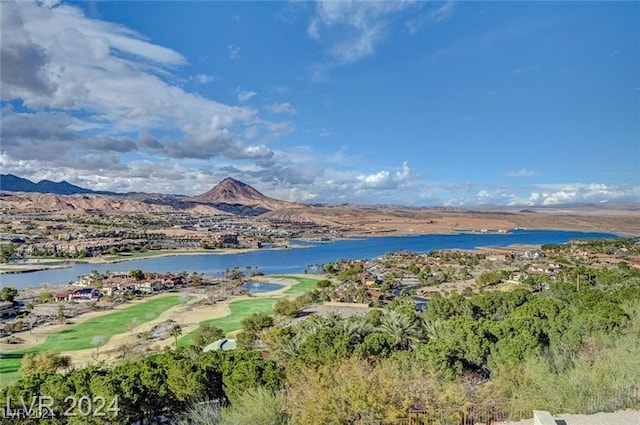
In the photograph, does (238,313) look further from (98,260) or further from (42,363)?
(98,260)

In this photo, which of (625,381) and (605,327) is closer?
(625,381)

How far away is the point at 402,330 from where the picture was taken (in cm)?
1858

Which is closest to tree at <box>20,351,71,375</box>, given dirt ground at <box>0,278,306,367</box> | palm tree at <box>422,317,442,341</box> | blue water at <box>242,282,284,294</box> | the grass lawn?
the grass lawn

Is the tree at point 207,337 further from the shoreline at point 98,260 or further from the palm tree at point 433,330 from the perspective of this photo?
the shoreline at point 98,260

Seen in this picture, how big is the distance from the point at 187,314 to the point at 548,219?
549 feet

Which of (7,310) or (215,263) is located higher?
(7,310)

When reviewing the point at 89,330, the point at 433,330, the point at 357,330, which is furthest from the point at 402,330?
the point at 89,330

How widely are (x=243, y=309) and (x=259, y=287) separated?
38.6 ft

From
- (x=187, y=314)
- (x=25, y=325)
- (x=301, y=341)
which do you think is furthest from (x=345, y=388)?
(x=25, y=325)

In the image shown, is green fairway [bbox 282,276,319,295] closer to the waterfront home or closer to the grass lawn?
the grass lawn

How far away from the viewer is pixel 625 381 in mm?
10180

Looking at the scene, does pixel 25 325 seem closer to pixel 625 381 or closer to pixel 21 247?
pixel 625 381

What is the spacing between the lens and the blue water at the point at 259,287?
45500mm

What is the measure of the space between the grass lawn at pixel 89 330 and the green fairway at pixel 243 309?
5163 mm
